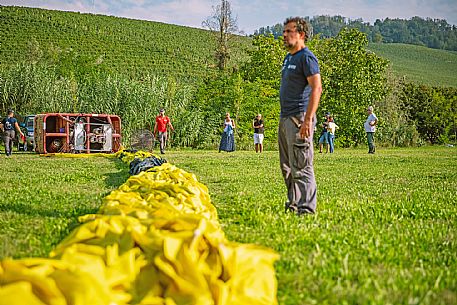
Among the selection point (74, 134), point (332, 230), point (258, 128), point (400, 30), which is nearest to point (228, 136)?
point (258, 128)

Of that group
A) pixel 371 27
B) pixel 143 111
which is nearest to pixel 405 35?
pixel 371 27

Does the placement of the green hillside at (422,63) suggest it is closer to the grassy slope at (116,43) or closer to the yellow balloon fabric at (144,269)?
the grassy slope at (116,43)

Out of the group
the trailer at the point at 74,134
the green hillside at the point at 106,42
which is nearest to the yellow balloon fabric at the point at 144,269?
the trailer at the point at 74,134

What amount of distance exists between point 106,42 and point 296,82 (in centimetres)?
6729

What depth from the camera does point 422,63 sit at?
344ft

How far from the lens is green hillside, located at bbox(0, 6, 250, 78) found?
195ft

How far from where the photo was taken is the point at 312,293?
10.7ft

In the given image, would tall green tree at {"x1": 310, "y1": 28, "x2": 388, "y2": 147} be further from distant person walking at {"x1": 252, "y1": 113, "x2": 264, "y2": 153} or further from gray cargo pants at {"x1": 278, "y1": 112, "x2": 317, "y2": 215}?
gray cargo pants at {"x1": 278, "y1": 112, "x2": 317, "y2": 215}

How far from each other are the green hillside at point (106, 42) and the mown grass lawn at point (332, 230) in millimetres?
41842

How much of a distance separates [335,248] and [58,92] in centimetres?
2944

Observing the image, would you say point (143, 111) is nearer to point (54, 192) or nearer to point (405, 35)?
point (54, 192)

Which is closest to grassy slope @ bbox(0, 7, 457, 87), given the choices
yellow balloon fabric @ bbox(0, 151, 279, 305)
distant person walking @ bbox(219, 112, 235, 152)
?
distant person walking @ bbox(219, 112, 235, 152)

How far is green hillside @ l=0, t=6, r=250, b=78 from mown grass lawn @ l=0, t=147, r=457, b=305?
4184 centimetres

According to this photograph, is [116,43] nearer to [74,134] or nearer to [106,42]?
[106,42]
